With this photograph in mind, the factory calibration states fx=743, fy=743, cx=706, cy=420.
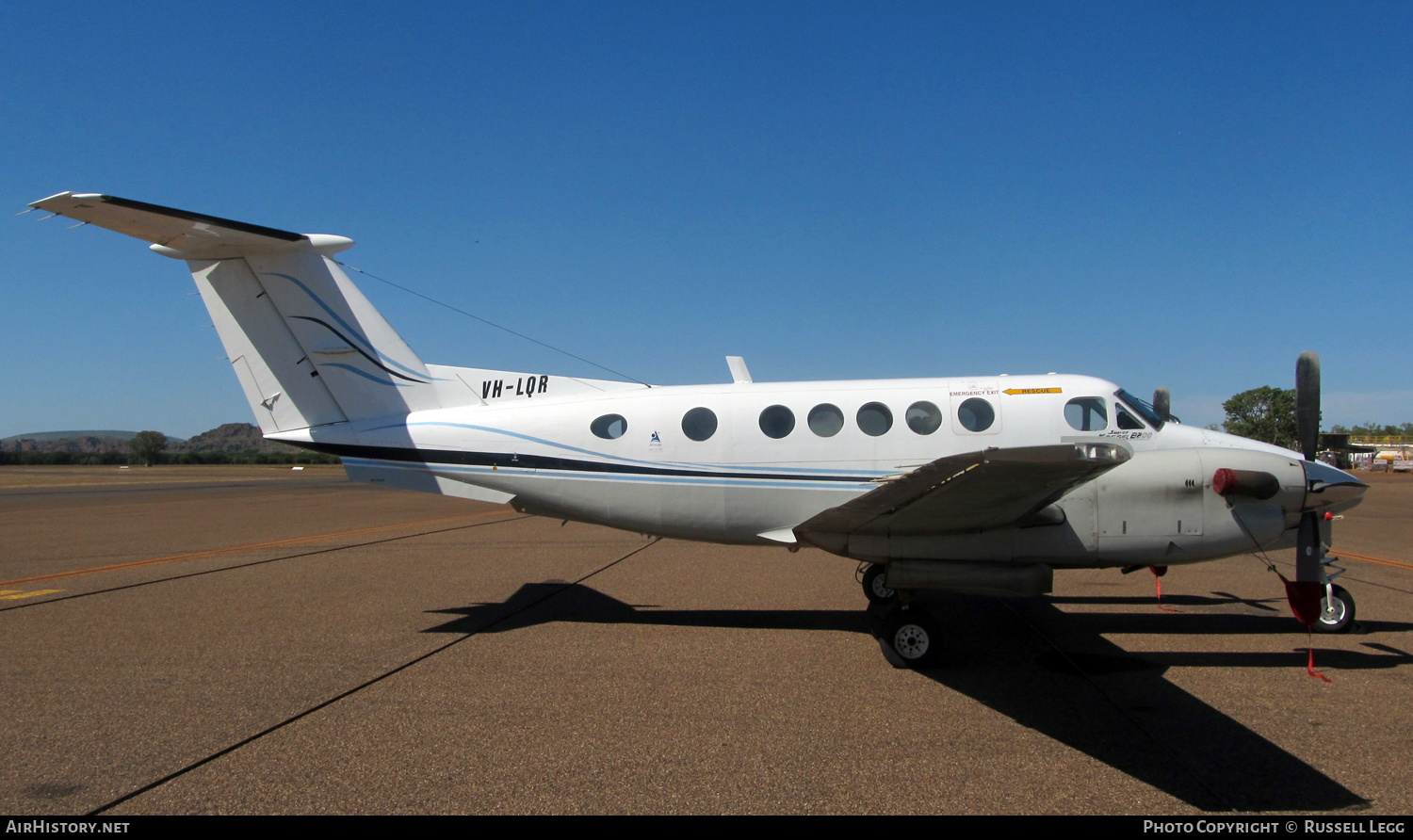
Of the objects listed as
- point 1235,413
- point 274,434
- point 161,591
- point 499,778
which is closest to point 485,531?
point 161,591

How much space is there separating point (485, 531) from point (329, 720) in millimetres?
13804

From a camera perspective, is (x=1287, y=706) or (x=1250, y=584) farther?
(x=1250, y=584)

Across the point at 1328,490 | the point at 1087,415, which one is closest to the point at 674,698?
the point at 1087,415

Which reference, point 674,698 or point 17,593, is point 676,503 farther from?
point 17,593

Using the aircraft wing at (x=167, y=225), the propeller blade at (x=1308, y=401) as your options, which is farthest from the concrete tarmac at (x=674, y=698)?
the aircraft wing at (x=167, y=225)

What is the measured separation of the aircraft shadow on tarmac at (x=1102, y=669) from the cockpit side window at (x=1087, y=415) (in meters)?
2.25

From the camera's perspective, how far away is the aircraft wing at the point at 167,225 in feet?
22.1

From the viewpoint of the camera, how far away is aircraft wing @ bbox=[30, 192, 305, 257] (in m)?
6.73

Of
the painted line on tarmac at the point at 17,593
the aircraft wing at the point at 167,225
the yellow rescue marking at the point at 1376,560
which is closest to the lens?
the aircraft wing at the point at 167,225

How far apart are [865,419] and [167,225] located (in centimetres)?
750

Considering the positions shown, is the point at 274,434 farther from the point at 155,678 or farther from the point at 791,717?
the point at 791,717

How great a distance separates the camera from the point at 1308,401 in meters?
7.90

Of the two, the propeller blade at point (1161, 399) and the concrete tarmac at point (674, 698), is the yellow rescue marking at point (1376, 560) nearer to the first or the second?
the concrete tarmac at point (674, 698)

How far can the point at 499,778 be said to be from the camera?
4.56 metres
